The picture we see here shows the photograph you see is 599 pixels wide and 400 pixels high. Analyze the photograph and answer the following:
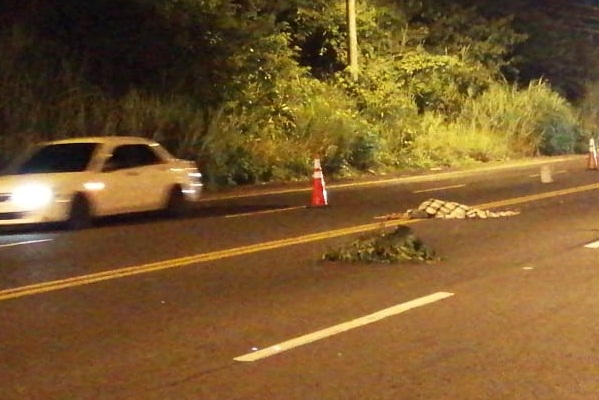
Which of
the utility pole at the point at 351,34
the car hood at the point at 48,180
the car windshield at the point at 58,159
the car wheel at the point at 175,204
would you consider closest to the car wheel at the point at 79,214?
the car hood at the point at 48,180

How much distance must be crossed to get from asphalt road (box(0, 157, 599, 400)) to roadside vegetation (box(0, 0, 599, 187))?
→ 11.7 metres

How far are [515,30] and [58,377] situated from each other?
166 ft

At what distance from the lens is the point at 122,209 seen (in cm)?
1983

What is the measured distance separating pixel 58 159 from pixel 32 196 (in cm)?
161

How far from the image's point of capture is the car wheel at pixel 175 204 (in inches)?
832

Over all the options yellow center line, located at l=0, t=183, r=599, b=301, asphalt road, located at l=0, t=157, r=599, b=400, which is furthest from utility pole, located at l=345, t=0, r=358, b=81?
asphalt road, located at l=0, t=157, r=599, b=400

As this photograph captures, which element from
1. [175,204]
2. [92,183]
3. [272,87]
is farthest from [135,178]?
[272,87]

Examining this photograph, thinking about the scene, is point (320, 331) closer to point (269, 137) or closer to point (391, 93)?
point (269, 137)

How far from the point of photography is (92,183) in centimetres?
1920

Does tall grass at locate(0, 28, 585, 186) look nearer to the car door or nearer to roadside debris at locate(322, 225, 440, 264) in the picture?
the car door

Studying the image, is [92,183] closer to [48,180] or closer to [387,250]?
[48,180]

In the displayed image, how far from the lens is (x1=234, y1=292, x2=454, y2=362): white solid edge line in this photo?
9.27 meters

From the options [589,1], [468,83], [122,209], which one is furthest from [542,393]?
[589,1]

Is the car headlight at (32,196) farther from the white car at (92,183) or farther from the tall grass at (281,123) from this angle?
the tall grass at (281,123)
